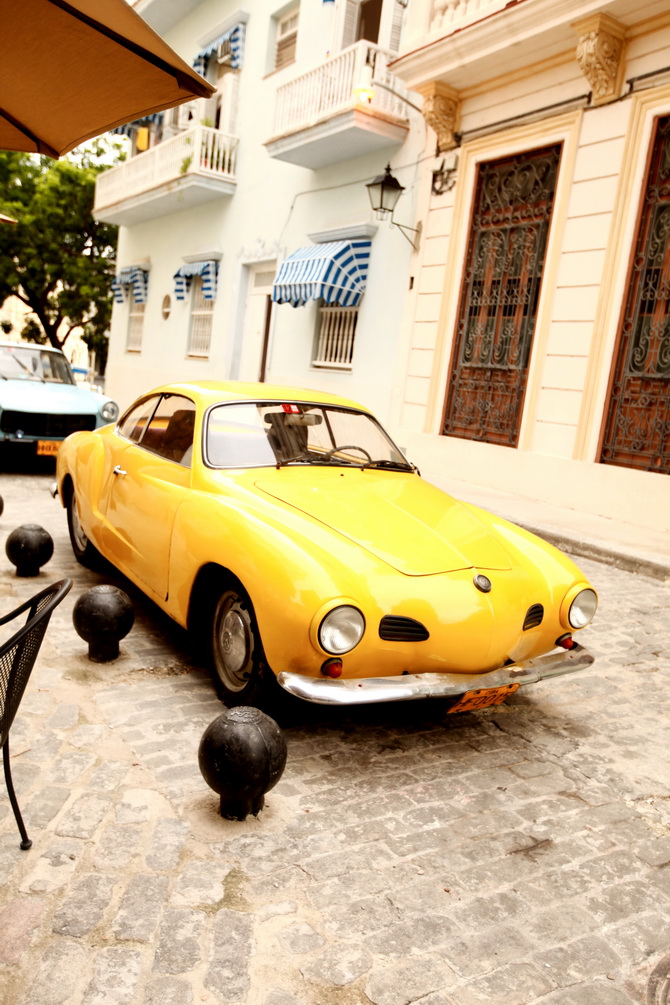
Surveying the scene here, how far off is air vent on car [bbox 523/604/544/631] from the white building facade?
28.5ft

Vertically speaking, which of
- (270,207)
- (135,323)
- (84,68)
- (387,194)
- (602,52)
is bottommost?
(135,323)

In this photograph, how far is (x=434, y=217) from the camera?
11.4 metres

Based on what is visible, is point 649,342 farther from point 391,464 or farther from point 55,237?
point 55,237

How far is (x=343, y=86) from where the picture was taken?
39.7 ft

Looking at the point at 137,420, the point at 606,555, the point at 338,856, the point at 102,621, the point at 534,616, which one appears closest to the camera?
the point at 338,856

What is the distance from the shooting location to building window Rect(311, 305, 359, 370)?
1330 centimetres

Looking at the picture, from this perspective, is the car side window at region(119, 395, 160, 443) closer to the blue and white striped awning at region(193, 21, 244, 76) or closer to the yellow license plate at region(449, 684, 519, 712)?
the yellow license plate at region(449, 684, 519, 712)

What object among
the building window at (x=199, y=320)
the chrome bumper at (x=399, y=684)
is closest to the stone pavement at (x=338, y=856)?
the chrome bumper at (x=399, y=684)

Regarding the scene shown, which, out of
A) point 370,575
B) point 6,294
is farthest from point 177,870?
point 6,294

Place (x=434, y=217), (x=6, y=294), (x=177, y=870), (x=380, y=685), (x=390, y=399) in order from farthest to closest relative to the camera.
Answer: (x=6, y=294), (x=390, y=399), (x=434, y=217), (x=380, y=685), (x=177, y=870)

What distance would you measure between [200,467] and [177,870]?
216cm

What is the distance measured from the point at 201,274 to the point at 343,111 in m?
6.70

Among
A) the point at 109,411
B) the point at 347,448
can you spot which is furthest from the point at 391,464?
the point at 109,411

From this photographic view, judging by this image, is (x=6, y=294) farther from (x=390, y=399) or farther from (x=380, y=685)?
(x=380, y=685)
